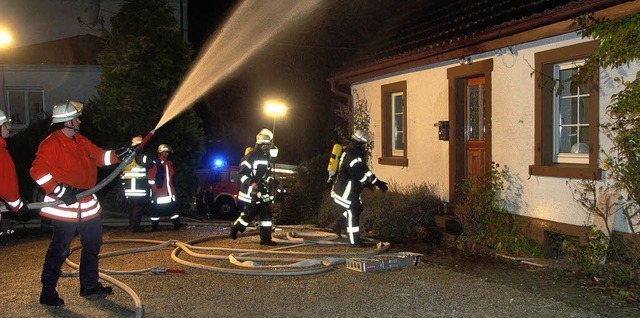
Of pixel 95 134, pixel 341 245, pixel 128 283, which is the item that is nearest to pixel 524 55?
pixel 341 245

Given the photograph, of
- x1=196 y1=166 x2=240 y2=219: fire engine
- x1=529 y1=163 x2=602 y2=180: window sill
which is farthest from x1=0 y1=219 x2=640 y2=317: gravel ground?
x1=196 y1=166 x2=240 y2=219: fire engine

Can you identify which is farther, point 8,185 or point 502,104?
point 502,104

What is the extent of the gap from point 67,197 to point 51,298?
1.14 m

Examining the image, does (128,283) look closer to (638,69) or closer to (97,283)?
(97,283)

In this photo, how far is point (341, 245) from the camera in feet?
34.2

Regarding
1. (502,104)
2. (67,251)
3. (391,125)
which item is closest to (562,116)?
(502,104)

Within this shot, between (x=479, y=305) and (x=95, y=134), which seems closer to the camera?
(x=479, y=305)

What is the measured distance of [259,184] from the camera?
1066cm

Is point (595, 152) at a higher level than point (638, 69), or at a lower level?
lower

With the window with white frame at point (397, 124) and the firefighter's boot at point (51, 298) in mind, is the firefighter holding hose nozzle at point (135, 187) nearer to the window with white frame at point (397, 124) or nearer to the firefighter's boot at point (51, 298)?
the window with white frame at point (397, 124)

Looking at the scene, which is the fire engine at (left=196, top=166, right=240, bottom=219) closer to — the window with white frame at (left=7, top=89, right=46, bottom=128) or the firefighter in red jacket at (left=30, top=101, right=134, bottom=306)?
the window with white frame at (left=7, top=89, right=46, bottom=128)

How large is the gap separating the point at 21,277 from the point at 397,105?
8.17m

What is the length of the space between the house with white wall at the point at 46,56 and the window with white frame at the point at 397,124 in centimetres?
1105

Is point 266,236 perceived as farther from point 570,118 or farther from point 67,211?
point 570,118
